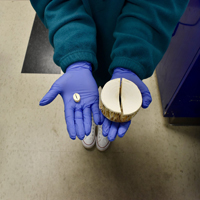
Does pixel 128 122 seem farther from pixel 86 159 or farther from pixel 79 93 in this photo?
pixel 86 159

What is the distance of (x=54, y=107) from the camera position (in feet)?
4.75

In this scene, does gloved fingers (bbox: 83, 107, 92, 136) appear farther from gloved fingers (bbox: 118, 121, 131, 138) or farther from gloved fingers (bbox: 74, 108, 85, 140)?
gloved fingers (bbox: 118, 121, 131, 138)

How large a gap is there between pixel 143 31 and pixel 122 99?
0.33 meters

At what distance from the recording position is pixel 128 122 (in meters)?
0.75

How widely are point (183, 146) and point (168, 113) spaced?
0.94 feet

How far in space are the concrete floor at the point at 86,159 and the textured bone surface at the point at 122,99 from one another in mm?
688

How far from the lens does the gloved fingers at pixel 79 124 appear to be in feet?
2.41

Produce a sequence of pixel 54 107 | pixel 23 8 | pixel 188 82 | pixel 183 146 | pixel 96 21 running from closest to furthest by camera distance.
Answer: pixel 96 21
pixel 188 82
pixel 183 146
pixel 54 107
pixel 23 8

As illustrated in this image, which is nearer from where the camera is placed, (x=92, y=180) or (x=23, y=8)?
(x=92, y=180)

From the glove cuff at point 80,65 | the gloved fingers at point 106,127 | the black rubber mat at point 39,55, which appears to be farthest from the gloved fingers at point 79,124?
the black rubber mat at point 39,55

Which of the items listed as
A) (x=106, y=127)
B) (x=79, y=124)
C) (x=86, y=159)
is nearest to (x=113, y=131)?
(x=106, y=127)

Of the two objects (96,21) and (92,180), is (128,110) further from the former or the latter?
(92,180)

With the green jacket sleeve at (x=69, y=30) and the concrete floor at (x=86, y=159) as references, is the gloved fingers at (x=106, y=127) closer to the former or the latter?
the green jacket sleeve at (x=69, y=30)

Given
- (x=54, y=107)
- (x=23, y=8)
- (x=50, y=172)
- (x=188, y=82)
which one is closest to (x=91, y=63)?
(x=188, y=82)
